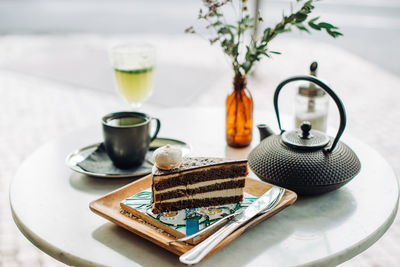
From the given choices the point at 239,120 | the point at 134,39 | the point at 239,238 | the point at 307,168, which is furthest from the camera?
the point at 134,39

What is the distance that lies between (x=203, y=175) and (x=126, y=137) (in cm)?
30

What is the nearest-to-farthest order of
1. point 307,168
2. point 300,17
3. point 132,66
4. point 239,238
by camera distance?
point 239,238 → point 307,168 → point 300,17 → point 132,66

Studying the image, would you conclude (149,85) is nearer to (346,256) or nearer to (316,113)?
(316,113)

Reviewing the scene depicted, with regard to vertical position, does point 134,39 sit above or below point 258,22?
below

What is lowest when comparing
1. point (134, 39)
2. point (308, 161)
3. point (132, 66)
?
point (134, 39)

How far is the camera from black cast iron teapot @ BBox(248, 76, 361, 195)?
100cm

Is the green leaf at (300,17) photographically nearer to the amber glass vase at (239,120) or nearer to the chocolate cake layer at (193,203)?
the amber glass vase at (239,120)

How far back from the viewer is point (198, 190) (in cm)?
97

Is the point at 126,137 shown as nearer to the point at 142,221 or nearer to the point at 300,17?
the point at 142,221

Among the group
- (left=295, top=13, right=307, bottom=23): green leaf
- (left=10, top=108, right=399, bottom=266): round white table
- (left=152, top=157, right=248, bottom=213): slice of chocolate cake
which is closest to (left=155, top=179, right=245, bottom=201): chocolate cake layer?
(left=152, top=157, right=248, bottom=213): slice of chocolate cake

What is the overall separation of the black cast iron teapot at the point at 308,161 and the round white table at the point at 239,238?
62mm

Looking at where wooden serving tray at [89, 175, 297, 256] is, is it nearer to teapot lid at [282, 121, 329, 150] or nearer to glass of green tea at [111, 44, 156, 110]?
teapot lid at [282, 121, 329, 150]

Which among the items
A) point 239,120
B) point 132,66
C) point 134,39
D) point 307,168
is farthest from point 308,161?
point 134,39

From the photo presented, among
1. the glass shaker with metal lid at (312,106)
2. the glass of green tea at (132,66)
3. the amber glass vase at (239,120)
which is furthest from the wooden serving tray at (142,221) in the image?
the glass of green tea at (132,66)
